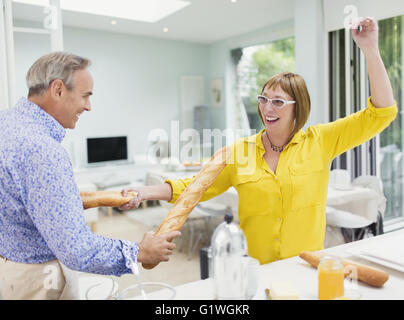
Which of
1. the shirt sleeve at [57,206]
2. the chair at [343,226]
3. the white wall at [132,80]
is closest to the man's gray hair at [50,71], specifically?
the shirt sleeve at [57,206]

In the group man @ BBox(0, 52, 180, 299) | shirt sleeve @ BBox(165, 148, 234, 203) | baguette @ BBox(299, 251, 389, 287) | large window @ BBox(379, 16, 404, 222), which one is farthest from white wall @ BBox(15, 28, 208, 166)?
baguette @ BBox(299, 251, 389, 287)

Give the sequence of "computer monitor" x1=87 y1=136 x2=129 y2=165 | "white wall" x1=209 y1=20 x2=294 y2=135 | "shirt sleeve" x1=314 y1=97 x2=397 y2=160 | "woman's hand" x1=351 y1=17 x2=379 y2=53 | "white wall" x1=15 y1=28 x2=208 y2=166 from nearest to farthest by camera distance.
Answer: "woman's hand" x1=351 y1=17 x2=379 y2=53 < "shirt sleeve" x1=314 y1=97 x2=397 y2=160 < "computer monitor" x1=87 y1=136 x2=129 y2=165 < "white wall" x1=15 y1=28 x2=208 y2=166 < "white wall" x1=209 y1=20 x2=294 y2=135

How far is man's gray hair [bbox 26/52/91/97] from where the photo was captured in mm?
1076

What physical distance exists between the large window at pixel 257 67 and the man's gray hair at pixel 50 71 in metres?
6.49

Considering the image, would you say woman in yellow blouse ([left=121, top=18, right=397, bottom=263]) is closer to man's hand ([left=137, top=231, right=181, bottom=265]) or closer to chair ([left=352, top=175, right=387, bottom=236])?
man's hand ([left=137, top=231, right=181, bottom=265])

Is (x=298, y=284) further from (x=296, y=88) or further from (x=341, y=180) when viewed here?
(x=341, y=180)

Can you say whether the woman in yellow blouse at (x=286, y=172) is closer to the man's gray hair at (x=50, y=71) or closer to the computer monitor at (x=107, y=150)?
the man's gray hair at (x=50, y=71)

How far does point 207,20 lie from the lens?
6.33 metres

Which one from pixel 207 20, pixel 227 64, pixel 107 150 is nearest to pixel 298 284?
pixel 207 20

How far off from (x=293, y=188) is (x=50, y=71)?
99 cm

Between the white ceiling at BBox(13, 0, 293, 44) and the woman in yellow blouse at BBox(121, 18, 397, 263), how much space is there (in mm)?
4253

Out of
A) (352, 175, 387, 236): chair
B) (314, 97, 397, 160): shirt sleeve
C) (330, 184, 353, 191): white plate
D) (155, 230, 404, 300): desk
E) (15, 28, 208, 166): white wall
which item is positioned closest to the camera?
(155, 230, 404, 300): desk

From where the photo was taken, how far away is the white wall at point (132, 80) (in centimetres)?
689
